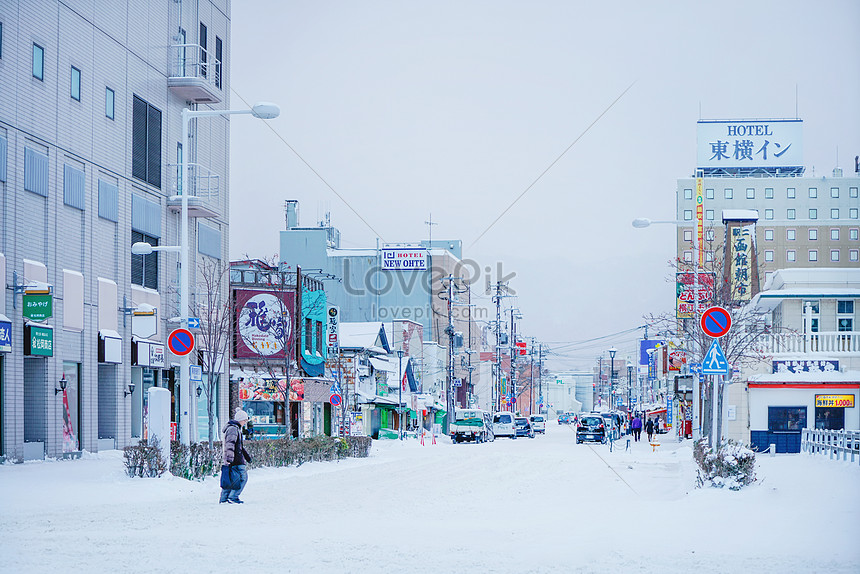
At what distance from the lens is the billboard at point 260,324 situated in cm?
5647

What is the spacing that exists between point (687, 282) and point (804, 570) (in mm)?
36677

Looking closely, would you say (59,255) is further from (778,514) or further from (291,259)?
(291,259)

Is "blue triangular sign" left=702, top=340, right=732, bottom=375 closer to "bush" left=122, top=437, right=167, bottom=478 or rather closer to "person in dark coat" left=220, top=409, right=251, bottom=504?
"person in dark coat" left=220, top=409, right=251, bottom=504

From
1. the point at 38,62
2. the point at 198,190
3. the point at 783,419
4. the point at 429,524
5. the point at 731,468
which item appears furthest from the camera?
the point at 783,419

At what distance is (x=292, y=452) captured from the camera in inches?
1230

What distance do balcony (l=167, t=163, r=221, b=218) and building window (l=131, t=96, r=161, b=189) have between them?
88 centimetres

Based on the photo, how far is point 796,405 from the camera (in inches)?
1817

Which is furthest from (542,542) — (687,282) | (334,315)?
(334,315)

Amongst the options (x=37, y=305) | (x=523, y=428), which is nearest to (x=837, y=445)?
(x=37, y=305)

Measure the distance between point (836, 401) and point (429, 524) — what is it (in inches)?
1335

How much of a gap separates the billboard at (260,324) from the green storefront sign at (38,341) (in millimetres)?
25992

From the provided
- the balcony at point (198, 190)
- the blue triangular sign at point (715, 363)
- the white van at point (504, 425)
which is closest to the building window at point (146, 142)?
the balcony at point (198, 190)

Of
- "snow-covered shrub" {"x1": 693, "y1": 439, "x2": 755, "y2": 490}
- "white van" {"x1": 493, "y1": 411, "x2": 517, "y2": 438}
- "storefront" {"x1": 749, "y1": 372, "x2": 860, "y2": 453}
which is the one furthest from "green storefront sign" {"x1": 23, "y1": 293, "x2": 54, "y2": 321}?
"white van" {"x1": 493, "y1": 411, "x2": 517, "y2": 438}

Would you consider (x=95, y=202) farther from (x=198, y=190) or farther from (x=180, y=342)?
(x=180, y=342)
